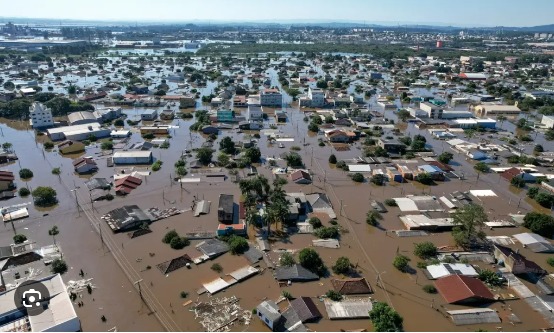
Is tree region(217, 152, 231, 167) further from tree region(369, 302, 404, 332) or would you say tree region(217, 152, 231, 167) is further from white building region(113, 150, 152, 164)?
tree region(369, 302, 404, 332)

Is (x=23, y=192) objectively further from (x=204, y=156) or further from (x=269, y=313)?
(x=269, y=313)

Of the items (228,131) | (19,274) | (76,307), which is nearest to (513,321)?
(76,307)

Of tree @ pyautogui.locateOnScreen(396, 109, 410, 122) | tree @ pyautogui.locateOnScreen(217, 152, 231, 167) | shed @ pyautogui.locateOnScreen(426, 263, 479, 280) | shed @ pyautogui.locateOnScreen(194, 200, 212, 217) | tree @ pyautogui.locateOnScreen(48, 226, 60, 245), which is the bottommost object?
tree @ pyautogui.locateOnScreen(48, 226, 60, 245)

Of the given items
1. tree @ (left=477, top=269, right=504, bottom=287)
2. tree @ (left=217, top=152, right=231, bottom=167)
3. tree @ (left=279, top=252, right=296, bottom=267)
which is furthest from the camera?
tree @ (left=217, top=152, right=231, bottom=167)

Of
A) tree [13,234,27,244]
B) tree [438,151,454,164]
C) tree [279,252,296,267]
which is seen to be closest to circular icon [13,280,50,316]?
tree [13,234,27,244]

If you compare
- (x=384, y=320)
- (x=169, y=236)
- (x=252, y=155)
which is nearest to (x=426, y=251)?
(x=384, y=320)

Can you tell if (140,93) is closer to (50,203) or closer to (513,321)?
(50,203)

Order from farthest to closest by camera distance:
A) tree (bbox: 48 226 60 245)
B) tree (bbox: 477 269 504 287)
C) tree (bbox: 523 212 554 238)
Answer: tree (bbox: 523 212 554 238) < tree (bbox: 48 226 60 245) < tree (bbox: 477 269 504 287)

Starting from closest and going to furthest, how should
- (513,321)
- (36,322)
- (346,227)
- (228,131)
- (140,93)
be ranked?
(36,322), (513,321), (346,227), (228,131), (140,93)
